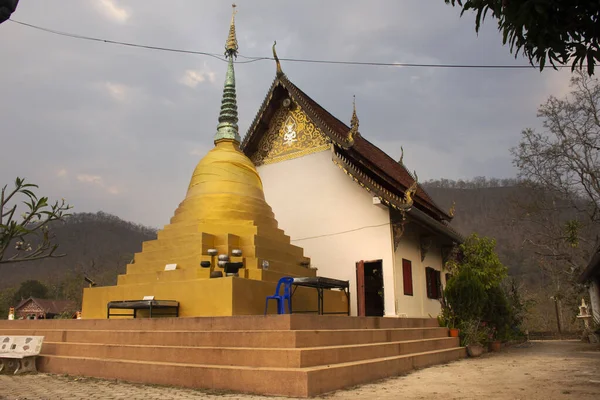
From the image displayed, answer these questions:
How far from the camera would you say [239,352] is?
6.16 metres

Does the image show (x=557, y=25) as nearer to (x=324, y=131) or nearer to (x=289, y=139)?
(x=324, y=131)

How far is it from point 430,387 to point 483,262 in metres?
7.42

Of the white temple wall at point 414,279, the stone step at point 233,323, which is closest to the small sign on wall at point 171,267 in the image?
the stone step at point 233,323

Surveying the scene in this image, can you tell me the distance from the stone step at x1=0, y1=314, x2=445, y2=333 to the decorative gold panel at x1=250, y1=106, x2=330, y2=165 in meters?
5.38

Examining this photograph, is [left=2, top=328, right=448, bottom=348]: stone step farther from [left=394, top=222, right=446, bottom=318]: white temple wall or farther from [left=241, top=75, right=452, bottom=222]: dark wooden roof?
[left=241, top=75, right=452, bottom=222]: dark wooden roof

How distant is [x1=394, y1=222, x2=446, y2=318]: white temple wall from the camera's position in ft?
37.3

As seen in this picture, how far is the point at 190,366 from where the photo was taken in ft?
20.4

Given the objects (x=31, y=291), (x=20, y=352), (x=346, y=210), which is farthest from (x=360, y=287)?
(x=31, y=291)

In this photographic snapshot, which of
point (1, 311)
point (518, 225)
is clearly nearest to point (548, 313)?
point (518, 225)

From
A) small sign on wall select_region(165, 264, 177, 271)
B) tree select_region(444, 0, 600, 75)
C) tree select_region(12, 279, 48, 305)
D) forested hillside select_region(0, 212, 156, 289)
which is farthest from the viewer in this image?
forested hillside select_region(0, 212, 156, 289)

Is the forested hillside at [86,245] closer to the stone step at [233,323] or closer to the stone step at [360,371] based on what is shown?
the stone step at [233,323]

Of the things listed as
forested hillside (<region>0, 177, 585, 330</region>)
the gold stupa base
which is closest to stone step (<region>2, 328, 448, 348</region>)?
the gold stupa base

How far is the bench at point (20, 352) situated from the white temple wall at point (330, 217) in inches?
252

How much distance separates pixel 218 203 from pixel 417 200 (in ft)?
20.1
